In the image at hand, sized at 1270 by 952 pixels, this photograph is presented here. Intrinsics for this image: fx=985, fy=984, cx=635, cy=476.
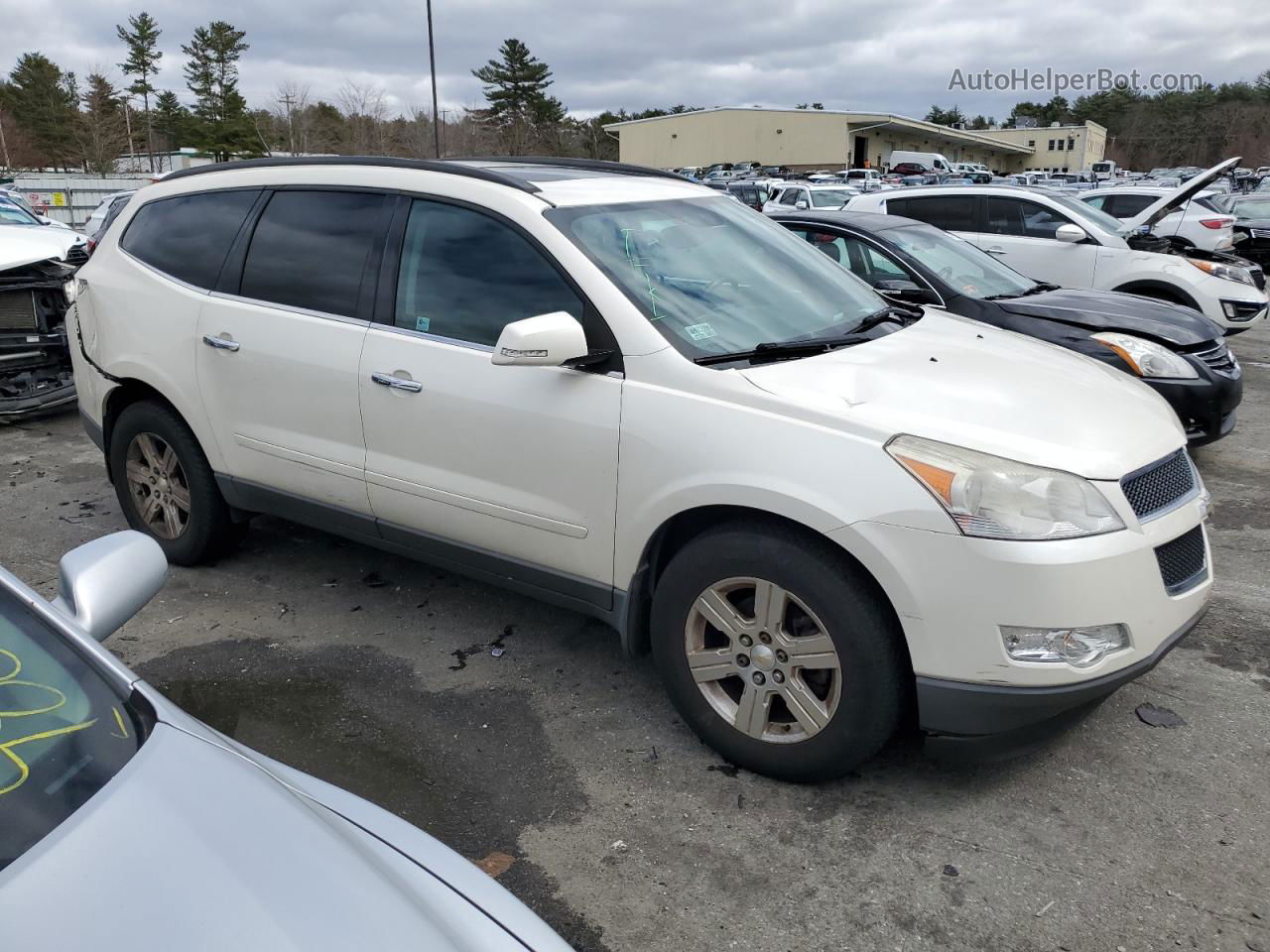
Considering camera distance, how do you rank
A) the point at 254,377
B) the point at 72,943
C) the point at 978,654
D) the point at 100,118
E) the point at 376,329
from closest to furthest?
the point at 72,943, the point at 978,654, the point at 376,329, the point at 254,377, the point at 100,118

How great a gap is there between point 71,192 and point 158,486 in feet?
96.1

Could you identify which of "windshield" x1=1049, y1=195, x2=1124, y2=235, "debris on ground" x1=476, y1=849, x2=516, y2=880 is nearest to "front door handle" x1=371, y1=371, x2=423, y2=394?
"debris on ground" x1=476, y1=849, x2=516, y2=880

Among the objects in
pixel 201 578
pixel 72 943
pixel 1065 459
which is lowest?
pixel 201 578

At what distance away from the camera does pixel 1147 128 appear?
111 metres

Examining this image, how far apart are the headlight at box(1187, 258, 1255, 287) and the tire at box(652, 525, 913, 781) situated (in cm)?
833

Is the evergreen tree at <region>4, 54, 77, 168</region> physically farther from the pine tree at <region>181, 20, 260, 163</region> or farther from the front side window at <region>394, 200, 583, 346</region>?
the front side window at <region>394, 200, 583, 346</region>

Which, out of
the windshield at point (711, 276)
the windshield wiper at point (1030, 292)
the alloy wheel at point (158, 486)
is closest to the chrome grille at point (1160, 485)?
the windshield at point (711, 276)

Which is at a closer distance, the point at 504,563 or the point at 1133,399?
the point at 1133,399

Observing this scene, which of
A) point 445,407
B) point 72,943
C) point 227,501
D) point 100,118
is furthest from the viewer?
point 100,118

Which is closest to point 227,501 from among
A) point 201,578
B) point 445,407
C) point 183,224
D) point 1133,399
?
point 201,578

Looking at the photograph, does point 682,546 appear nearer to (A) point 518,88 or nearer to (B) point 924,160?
(B) point 924,160

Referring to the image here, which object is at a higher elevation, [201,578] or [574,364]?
[574,364]

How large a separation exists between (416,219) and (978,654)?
2520mm

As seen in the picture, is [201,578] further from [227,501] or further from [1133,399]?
[1133,399]
